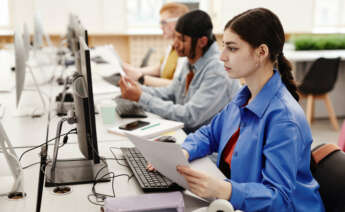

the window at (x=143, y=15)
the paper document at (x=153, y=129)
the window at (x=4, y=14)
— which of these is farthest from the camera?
the window at (x=143, y=15)

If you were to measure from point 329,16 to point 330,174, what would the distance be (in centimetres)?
715

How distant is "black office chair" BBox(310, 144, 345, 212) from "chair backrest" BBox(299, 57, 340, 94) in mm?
3124

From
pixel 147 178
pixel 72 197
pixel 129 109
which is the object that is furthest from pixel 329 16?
pixel 72 197

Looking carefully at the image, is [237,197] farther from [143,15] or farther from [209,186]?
[143,15]

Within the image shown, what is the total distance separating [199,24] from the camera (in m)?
2.26

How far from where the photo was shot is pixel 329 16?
7688 mm

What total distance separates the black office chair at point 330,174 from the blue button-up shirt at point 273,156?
0.12ft

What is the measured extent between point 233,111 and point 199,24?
849 mm

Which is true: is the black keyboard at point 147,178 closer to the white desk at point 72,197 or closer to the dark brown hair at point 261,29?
the white desk at point 72,197

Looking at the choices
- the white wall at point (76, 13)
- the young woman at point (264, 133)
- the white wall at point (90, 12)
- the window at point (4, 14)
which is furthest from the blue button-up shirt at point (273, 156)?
the window at point (4, 14)

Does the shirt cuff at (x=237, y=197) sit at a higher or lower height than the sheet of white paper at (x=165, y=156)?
lower

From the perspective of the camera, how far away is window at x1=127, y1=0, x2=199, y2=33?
6840 mm

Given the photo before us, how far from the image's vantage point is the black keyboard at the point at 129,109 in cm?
219

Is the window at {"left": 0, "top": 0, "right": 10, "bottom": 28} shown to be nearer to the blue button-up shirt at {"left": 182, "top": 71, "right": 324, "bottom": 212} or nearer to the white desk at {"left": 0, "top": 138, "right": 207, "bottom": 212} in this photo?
the white desk at {"left": 0, "top": 138, "right": 207, "bottom": 212}
